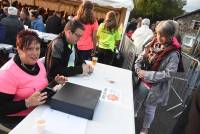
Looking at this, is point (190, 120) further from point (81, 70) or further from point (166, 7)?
point (166, 7)

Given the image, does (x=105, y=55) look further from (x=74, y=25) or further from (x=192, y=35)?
(x=192, y=35)

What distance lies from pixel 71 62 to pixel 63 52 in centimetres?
36

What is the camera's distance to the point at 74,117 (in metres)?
2.05

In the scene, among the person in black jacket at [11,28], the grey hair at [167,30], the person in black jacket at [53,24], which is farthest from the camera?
the person in black jacket at [53,24]

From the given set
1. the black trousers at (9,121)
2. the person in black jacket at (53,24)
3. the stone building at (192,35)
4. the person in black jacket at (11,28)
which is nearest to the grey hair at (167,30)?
the black trousers at (9,121)

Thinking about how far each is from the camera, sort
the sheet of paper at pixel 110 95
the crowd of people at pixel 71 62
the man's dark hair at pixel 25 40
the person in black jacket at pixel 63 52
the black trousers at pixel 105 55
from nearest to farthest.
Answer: the crowd of people at pixel 71 62 < the man's dark hair at pixel 25 40 < the sheet of paper at pixel 110 95 < the person in black jacket at pixel 63 52 < the black trousers at pixel 105 55

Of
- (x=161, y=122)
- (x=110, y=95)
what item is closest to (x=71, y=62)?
(x=110, y=95)

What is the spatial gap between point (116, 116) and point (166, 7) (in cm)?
4923

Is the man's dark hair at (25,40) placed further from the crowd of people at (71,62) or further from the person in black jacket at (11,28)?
the person in black jacket at (11,28)

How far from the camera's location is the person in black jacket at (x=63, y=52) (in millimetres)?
2926

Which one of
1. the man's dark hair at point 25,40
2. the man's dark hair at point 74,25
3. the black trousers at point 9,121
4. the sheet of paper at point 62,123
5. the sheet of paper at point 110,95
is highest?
the man's dark hair at point 74,25

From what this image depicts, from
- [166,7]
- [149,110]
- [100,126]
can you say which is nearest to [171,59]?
[149,110]

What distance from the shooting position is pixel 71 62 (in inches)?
132

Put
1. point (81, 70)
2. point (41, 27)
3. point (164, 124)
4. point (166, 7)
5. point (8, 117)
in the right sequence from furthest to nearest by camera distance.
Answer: point (166, 7) < point (41, 27) < point (164, 124) < point (81, 70) < point (8, 117)
